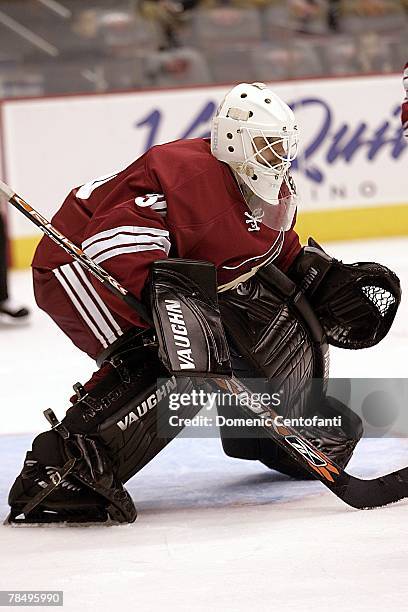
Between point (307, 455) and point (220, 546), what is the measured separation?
0.83 ft

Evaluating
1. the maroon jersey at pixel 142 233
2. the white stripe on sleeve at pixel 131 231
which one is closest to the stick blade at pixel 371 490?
the maroon jersey at pixel 142 233

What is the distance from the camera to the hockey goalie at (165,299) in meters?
2.06

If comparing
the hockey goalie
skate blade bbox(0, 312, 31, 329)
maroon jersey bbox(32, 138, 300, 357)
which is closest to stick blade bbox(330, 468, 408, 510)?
the hockey goalie

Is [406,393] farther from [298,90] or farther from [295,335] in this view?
[298,90]

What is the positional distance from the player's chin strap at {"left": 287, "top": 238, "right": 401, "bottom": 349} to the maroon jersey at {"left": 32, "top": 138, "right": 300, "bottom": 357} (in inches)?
5.7

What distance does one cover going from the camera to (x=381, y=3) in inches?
232

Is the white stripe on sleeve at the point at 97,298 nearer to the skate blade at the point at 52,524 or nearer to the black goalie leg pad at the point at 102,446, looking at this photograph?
the black goalie leg pad at the point at 102,446

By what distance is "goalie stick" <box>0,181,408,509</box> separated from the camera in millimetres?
2131

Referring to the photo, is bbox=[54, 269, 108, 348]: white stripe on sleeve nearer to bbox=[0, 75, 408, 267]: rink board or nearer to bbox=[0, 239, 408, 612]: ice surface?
bbox=[0, 239, 408, 612]: ice surface

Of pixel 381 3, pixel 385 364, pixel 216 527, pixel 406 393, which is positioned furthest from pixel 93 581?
pixel 381 3

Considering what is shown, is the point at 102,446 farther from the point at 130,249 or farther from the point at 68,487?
the point at 130,249

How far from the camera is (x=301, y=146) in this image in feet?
17.5

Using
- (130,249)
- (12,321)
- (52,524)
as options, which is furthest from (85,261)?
(12,321)

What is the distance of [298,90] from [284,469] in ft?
10.6
